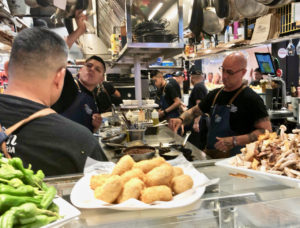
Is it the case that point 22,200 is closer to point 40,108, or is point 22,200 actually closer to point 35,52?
point 40,108

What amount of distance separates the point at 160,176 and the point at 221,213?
0.70 feet

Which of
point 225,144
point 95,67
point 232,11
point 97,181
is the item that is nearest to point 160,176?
point 97,181

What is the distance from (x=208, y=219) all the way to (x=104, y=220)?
297mm

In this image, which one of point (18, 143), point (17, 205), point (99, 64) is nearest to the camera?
point (17, 205)

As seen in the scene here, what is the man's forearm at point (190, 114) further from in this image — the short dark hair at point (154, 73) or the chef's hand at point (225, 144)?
the short dark hair at point (154, 73)

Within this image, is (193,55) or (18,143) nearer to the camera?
(18,143)

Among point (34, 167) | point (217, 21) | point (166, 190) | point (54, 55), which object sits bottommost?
point (34, 167)

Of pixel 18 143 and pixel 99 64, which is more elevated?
pixel 99 64

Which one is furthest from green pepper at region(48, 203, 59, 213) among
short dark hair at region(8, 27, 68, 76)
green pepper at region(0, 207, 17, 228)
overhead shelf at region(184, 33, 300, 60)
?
overhead shelf at region(184, 33, 300, 60)

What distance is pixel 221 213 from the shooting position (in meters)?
0.84

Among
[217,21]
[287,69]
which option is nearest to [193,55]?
[287,69]

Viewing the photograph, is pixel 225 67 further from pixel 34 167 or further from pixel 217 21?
pixel 34 167

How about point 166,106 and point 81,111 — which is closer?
point 81,111

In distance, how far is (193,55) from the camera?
8906 mm
